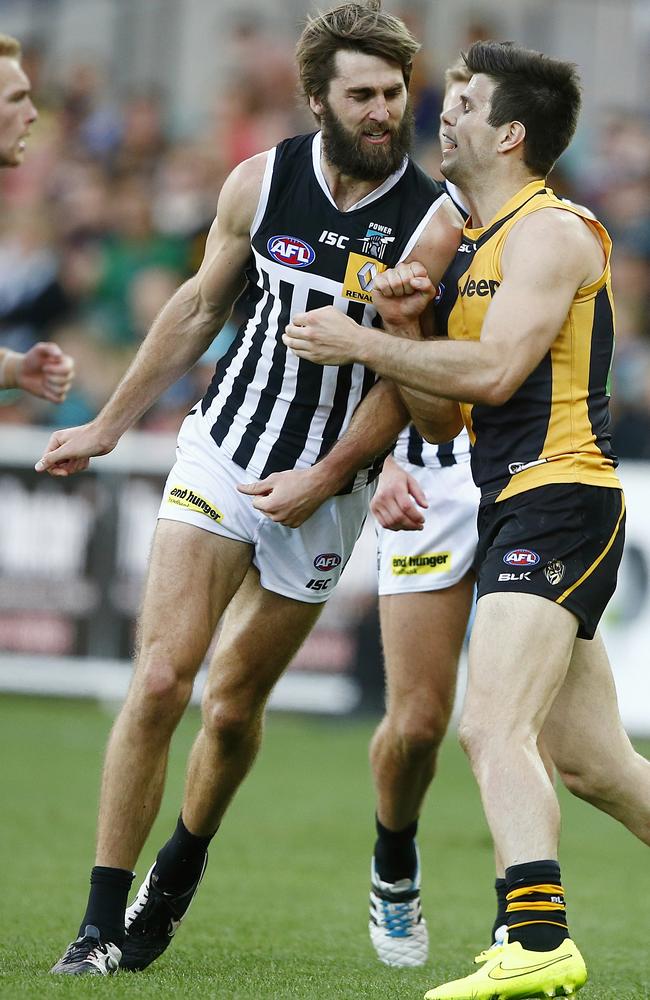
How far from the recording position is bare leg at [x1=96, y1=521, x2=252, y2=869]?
497cm

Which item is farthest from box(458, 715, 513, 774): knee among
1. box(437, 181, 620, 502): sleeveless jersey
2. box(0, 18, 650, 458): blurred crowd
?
box(0, 18, 650, 458): blurred crowd

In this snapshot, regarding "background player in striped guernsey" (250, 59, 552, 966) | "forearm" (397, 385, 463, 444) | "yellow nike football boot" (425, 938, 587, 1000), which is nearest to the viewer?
"yellow nike football boot" (425, 938, 587, 1000)

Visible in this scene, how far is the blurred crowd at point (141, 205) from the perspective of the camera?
14.7 m

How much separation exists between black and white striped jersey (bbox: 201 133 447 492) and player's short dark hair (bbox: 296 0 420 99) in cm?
26

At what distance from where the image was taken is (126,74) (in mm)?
18266

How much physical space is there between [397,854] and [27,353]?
2.54 meters

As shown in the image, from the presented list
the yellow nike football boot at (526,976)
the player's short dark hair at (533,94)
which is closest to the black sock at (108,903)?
the yellow nike football boot at (526,976)

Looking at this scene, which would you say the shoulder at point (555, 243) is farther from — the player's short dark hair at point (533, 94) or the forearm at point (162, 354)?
the forearm at point (162, 354)

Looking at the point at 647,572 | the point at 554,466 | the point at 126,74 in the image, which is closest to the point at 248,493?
the point at 554,466

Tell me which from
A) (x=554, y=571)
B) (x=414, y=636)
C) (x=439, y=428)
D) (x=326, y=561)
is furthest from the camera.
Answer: (x=414, y=636)

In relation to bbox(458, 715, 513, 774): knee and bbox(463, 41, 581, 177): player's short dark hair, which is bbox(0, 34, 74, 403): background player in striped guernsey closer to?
bbox(463, 41, 581, 177): player's short dark hair

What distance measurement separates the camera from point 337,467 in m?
5.17

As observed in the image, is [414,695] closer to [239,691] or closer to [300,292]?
[239,691]

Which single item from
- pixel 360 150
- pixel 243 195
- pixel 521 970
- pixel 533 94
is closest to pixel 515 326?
pixel 533 94
